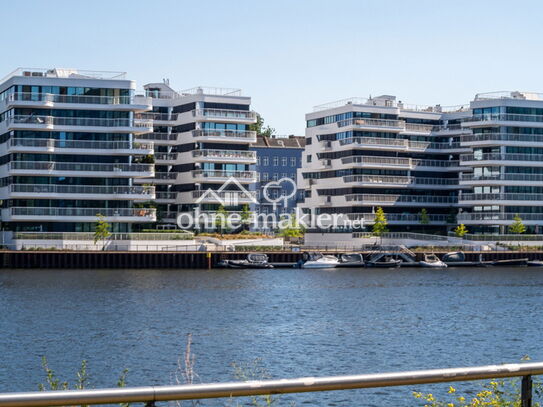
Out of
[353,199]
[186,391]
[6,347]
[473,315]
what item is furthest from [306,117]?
[186,391]

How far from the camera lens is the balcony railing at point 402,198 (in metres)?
144

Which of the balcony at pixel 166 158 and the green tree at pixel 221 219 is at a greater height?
the balcony at pixel 166 158

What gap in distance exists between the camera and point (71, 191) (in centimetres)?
11825

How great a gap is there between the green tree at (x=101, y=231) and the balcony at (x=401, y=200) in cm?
4398

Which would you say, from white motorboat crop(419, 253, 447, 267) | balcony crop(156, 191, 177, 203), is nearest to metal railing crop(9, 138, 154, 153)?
balcony crop(156, 191, 177, 203)

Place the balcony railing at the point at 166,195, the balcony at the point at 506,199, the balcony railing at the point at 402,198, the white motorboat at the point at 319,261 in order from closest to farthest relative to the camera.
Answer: the white motorboat at the point at 319,261 → the balcony railing at the point at 166,195 → the balcony at the point at 506,199 → the balcony railing at the point at 402,198

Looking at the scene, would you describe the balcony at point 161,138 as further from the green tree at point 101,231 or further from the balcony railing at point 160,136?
the green tree at point 101,231

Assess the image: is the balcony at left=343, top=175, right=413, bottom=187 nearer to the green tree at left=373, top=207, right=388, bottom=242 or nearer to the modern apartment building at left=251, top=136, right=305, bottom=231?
the green tree at left=373, top=207, right=388, bottom=242

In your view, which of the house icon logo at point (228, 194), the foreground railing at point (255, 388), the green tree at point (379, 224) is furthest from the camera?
the green tree at point (379, 224)

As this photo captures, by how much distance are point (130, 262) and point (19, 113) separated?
25.0 meters

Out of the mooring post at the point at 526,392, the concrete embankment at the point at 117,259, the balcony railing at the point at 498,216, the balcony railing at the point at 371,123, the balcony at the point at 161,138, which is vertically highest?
the balcony railing at the point at 371,123

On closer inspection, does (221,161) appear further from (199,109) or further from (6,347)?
(6,347)

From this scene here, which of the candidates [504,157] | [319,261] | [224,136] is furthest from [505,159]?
[224,136]

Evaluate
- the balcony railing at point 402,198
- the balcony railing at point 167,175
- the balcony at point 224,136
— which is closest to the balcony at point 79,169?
the balcony at point 224,136
